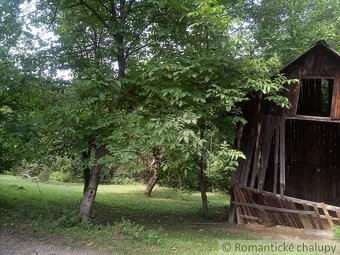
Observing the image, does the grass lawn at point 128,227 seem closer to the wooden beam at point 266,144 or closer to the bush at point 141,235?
the bush at point 141,235

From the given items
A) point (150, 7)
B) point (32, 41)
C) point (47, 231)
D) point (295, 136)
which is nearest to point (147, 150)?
point (47, 231)

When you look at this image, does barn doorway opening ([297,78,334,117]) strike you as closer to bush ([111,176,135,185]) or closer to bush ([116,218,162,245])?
bush ([116,218,162,245])

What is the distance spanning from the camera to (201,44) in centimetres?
914

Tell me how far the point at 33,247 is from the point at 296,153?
9526mm

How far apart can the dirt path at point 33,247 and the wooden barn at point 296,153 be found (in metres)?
5.04

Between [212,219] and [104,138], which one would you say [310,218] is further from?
[104,138]

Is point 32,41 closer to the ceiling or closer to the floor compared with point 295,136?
closer to the ceiling

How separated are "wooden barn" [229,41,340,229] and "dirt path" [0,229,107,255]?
16.5 ft

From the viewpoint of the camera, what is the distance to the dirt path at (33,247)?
6.92m

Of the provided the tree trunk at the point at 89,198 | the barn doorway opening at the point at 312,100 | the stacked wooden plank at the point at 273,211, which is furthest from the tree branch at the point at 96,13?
the barn doorway opening at the point at 312,100

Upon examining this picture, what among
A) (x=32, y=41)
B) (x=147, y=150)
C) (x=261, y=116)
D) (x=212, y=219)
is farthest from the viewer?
(x=212, y=219)

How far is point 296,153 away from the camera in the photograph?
13188 millimetres

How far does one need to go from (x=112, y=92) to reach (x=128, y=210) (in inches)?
235

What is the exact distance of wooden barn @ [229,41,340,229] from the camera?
9.23 metres
